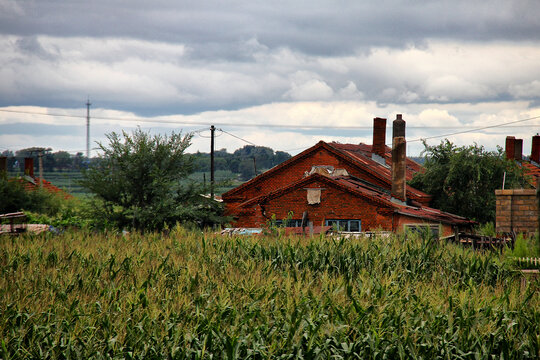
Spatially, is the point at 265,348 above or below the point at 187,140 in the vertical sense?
below

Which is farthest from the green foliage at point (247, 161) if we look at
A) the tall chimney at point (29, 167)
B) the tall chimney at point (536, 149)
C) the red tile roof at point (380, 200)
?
the red tile roof at point (380, 200)

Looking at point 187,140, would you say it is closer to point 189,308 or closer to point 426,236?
point 426,236

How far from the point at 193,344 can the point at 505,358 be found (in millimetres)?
4399

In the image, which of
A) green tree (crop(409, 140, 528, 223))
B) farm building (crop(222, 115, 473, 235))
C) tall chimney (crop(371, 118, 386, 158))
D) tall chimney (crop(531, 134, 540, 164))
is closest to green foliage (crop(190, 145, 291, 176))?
tall chimney (crop(531, 134, 540, 164))

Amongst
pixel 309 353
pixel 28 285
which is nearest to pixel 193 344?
pixel 309 353

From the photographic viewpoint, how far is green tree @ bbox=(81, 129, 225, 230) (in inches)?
1174

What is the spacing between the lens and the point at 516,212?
67.8ft

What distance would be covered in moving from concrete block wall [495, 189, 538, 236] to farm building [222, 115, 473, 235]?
3.98 m

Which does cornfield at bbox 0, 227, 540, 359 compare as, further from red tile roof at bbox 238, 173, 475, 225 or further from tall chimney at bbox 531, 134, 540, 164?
tall chimney at bbox 531, 134, 540, 164

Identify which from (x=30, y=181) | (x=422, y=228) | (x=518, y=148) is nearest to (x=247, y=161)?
(x=30, y=181)

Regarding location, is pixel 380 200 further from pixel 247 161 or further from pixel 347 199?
pixel 247 161

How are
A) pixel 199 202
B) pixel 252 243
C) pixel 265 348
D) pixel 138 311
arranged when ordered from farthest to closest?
1. pixel 199 202
2. pixel 252 243
3. pixel 138 311
4. pixel 265 348

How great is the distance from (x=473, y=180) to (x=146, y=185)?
19620 millimetres

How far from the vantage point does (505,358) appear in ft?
25.9
